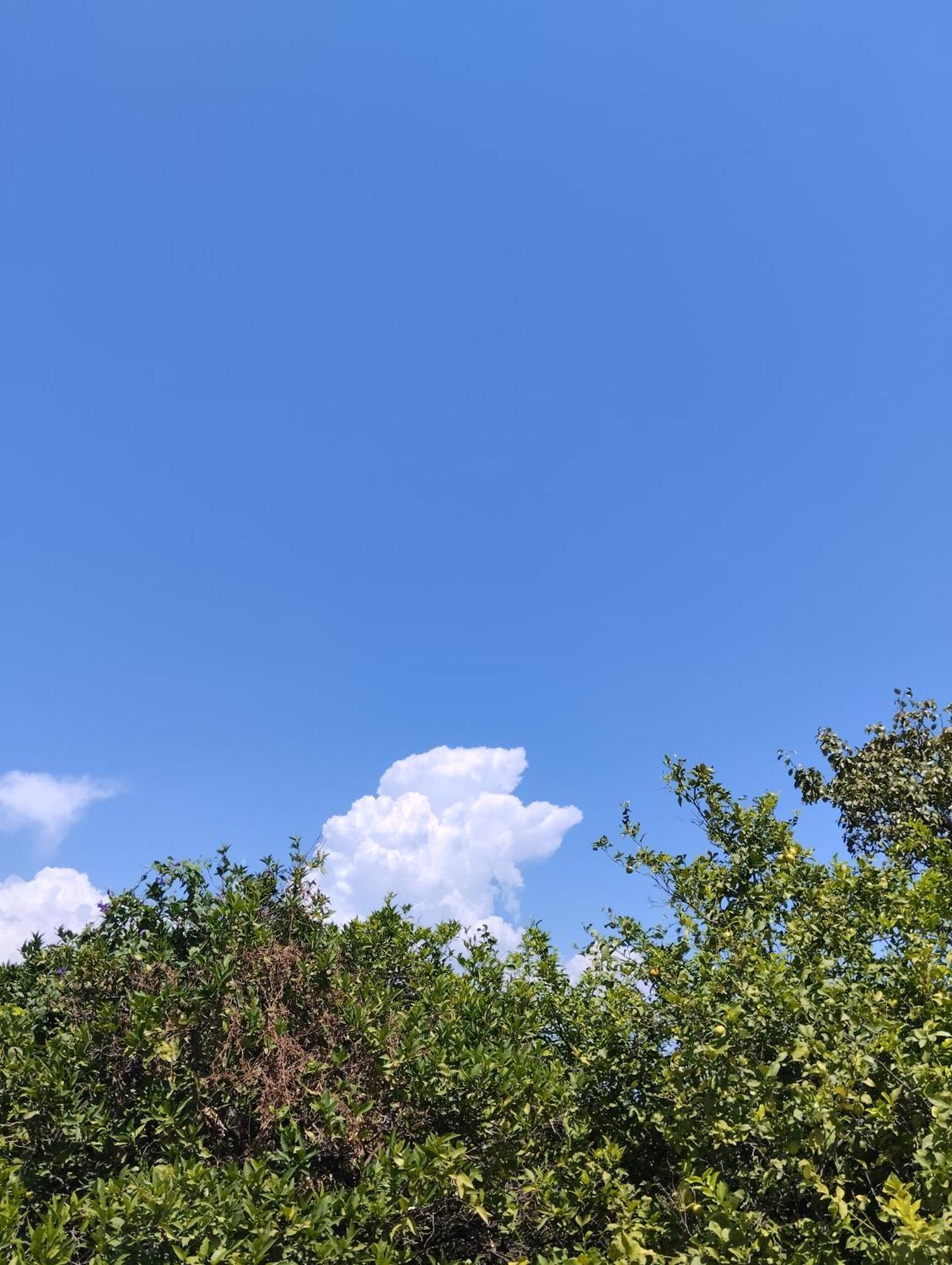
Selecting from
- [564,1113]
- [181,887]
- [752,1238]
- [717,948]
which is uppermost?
[181,887]

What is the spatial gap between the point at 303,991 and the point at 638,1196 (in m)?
2.40

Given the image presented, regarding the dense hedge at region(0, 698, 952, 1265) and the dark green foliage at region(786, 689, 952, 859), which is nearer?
the dense hedge at region(0, 698, 952, 1265)

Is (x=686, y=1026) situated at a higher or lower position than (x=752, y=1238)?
higher

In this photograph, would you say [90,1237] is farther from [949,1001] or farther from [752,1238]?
[949,1001]

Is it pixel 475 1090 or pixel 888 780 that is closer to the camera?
pixel 475 1090

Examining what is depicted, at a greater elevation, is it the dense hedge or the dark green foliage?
the dark green foliage

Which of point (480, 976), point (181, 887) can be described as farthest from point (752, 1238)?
point (181, 887)

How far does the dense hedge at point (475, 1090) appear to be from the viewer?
355 cm

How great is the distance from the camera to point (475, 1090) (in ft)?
15.1

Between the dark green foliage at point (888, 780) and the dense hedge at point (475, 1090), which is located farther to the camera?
the dark green foliage at point (888, 780)

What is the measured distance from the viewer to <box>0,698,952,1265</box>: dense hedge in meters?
3.55

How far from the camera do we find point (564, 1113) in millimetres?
4746

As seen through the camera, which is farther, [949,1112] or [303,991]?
[303,991]

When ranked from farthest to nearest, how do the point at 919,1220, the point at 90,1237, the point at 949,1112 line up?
the point at 90,1237 < the point at 949,1112 < the point at 919,1220
